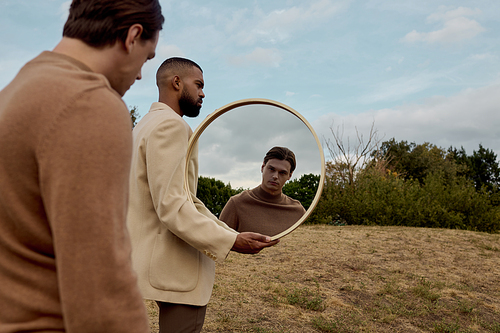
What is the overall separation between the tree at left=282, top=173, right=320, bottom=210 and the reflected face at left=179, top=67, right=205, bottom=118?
2.47 feet

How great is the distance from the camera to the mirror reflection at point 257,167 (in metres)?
2.50

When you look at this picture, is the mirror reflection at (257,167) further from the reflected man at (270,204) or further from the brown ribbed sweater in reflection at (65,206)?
the brown ribbed sweater in reflection at (65,206)

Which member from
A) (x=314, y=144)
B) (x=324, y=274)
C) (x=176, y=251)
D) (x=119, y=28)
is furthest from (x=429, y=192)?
(x=119, y=28)

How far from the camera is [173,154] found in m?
1.95

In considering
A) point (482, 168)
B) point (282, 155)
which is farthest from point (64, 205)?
point (482, 168)

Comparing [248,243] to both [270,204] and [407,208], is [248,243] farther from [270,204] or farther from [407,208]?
[407,208]

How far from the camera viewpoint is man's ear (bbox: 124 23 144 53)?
993 mm

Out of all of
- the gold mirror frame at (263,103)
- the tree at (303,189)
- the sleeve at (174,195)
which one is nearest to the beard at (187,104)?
the gold mirror frame at (263,103)

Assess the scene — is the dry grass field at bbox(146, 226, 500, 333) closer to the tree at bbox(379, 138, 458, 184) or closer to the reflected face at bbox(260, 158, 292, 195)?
the reflected face at bbox(260, 158, 292, 195)

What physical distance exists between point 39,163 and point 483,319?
21.3 ft

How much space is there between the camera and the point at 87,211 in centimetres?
78

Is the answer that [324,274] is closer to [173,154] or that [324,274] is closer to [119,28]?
[173,154]

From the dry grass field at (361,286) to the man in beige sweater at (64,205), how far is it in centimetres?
407

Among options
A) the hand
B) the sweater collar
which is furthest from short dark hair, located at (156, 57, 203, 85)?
the hand
